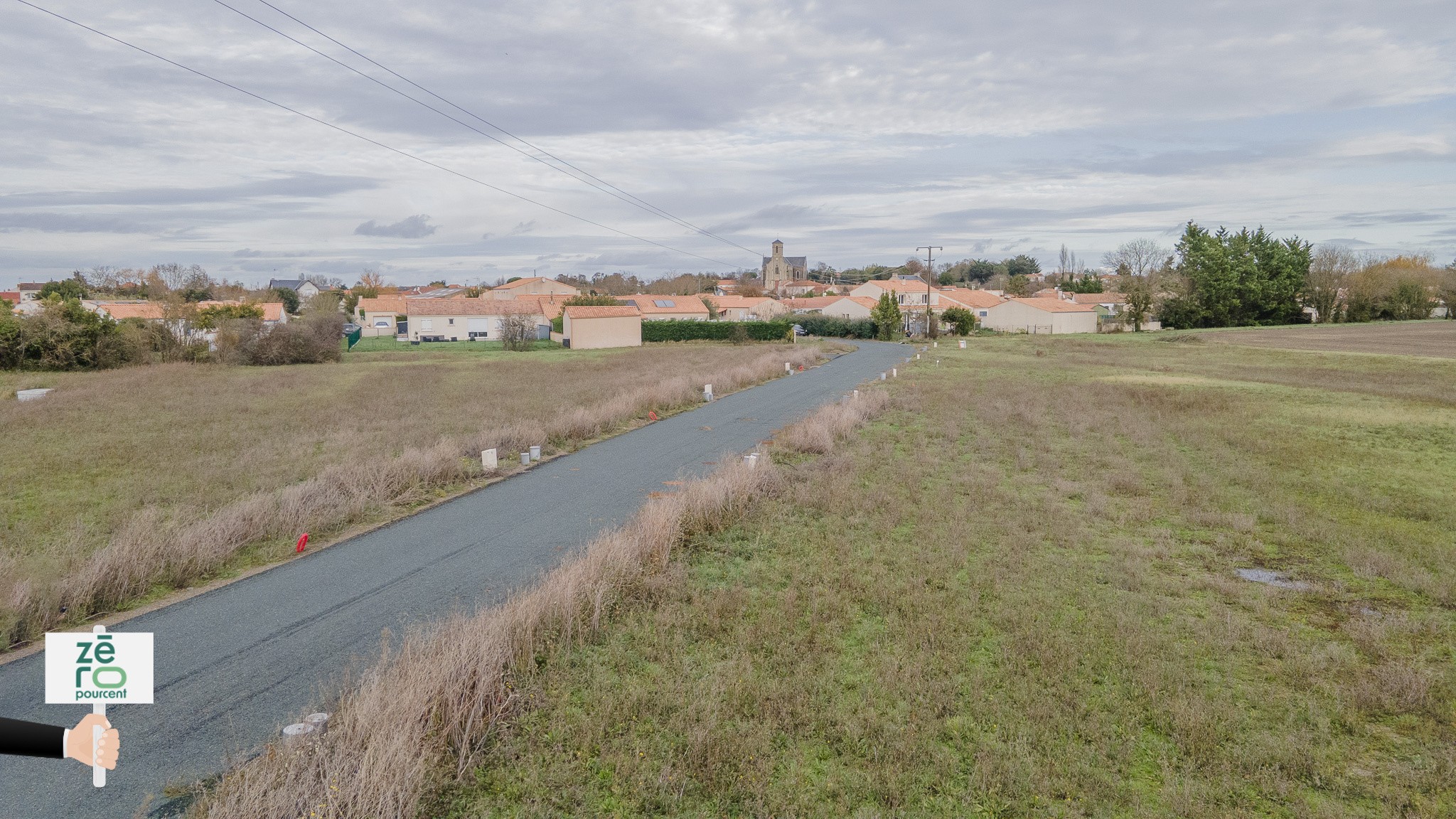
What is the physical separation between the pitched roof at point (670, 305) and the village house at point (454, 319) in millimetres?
15779

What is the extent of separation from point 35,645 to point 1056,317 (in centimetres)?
8018

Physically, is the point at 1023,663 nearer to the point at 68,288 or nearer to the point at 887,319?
the point at 887,319

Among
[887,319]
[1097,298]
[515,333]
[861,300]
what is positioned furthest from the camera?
[1097,298]

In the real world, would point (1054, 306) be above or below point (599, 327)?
above

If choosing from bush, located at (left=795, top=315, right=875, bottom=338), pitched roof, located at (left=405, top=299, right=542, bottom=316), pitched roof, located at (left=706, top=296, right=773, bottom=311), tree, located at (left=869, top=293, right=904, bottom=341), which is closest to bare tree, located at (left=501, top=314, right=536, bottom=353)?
pitched roof, located at (left=405, top=299, right=542, bottom=316)

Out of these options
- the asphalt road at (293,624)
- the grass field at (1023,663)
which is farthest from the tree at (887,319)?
the asphalt road at (293,624)

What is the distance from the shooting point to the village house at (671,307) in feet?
255

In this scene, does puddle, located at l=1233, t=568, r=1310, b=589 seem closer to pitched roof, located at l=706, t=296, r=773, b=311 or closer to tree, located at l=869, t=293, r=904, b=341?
tree, located at l=869, t=293, r=904, b=341

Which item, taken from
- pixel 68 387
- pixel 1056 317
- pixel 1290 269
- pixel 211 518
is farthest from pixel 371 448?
pixel 1290 269

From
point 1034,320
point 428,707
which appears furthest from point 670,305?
point 428,707

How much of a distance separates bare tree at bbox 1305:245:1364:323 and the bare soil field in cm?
515

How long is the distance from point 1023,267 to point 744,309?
78966 mm

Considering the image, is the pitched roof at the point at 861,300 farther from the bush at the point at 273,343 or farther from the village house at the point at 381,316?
the bush at the point at 273,343

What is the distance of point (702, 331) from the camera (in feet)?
209
